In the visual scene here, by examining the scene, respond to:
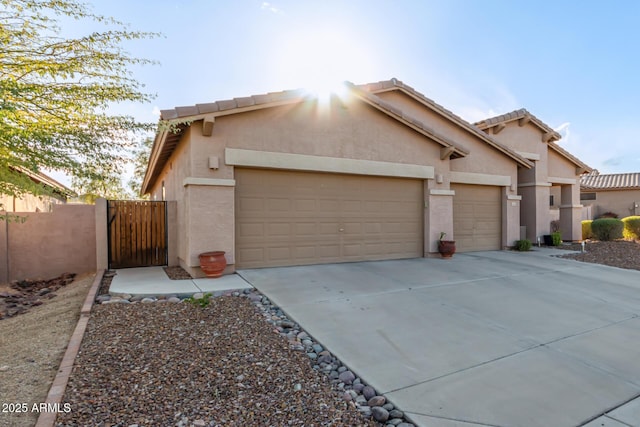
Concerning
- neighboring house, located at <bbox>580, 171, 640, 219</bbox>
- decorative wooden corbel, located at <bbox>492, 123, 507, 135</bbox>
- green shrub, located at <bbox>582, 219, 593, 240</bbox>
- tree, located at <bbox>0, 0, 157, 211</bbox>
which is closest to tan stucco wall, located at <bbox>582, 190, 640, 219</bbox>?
neighboring house, located at <bbox>580, 171, 640, 219</bbox>

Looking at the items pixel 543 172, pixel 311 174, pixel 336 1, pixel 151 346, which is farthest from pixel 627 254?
pixel 151 346

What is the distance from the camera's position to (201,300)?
18.0 ft

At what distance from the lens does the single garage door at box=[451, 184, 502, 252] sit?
12.0 m

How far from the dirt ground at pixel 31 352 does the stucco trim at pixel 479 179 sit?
10.9 metres

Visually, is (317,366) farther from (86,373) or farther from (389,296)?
(389,296)

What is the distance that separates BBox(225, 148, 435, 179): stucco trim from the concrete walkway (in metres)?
2.63

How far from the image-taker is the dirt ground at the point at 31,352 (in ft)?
9.73

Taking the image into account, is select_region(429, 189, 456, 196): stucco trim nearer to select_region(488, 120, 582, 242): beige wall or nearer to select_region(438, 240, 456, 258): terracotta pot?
select_region(438, 240, 456, 258): terracotta pot

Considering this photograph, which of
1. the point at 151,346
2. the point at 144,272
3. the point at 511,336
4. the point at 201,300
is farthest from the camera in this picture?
the point at 144,272

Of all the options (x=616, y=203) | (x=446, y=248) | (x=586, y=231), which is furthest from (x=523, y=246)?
(x=616, y=203)

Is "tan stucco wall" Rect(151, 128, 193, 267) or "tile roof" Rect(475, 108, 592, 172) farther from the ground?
"tile roof" Rect(475, 108, 592, 172)

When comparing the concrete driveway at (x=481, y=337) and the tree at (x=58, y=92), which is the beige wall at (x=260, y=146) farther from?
the tree at (x=58, y=92)

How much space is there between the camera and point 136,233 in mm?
9430

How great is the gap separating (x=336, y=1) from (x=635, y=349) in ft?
29.8
